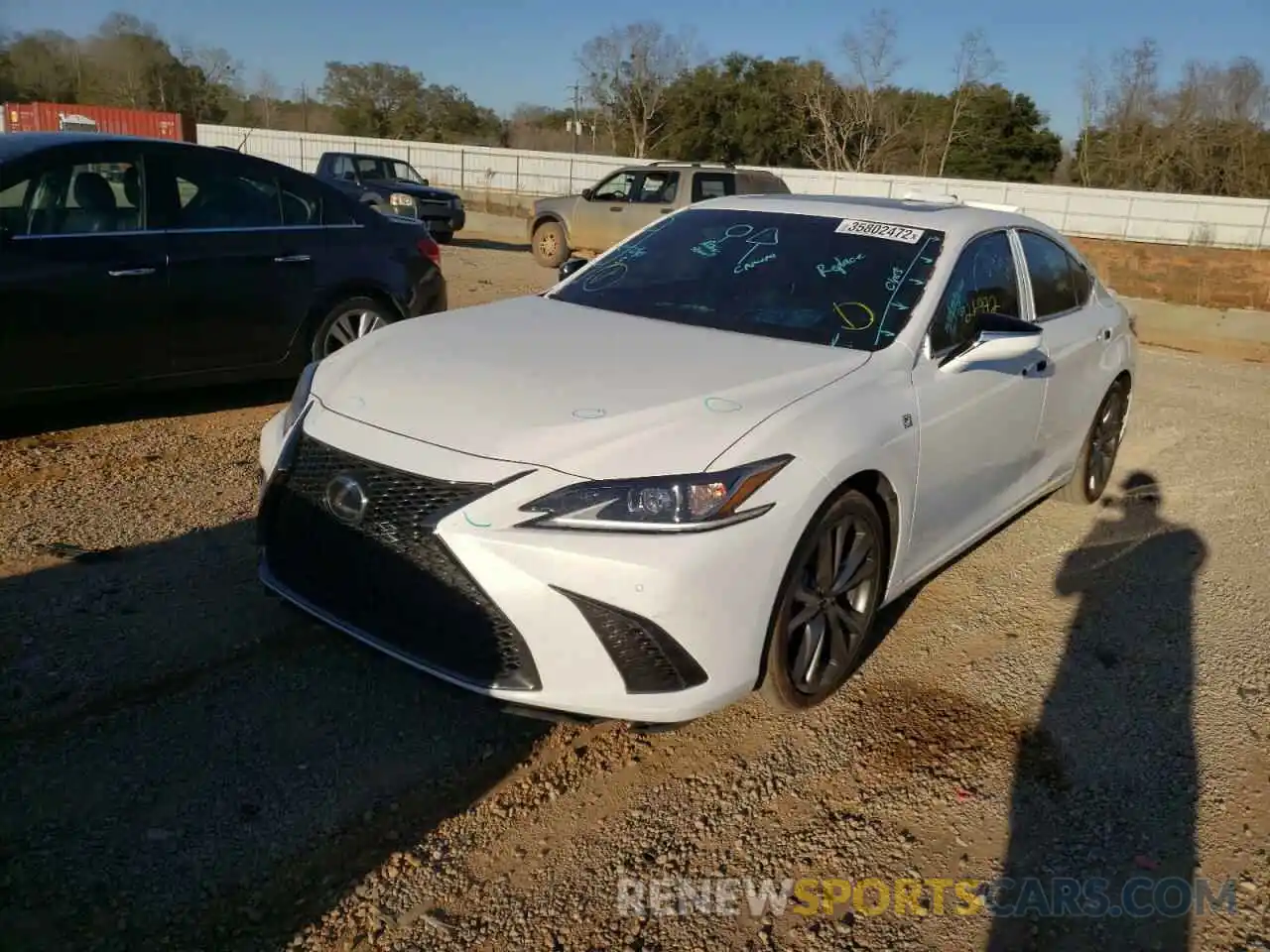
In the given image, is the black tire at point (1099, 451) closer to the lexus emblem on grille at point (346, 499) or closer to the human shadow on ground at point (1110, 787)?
the human shadow on ground at point (1110, 787)

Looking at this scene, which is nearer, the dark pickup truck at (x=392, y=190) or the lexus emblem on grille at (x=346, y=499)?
the lexus emblem on grille at (x=346, y=499)

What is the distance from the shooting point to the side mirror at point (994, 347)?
3875 mm

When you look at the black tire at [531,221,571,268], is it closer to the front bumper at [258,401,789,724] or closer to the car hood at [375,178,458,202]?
the car hood at [375,178,458,202]

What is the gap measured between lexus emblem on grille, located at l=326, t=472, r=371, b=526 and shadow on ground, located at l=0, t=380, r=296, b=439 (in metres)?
3.22

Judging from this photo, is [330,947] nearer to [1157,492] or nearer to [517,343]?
[517,343]

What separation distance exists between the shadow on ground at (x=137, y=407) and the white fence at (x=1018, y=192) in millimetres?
21019

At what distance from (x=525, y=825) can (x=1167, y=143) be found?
4572 centimetres

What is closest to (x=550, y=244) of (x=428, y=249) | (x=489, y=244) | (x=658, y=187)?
(x=658, y=187)

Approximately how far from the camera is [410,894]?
8.64 feet

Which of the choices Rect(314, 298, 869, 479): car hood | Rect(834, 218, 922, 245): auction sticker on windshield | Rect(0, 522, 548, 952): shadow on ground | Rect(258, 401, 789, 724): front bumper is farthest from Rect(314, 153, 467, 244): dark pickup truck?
Rect(258, 401, 789, 724): front bumper

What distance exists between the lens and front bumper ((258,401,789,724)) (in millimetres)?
2793

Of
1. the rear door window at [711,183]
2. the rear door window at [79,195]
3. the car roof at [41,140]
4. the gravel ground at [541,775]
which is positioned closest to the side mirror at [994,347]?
the gravel ground at [541,775]

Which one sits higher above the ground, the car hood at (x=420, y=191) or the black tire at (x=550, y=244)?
the car hood at (x=420, y=191)

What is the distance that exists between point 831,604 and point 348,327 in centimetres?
435
